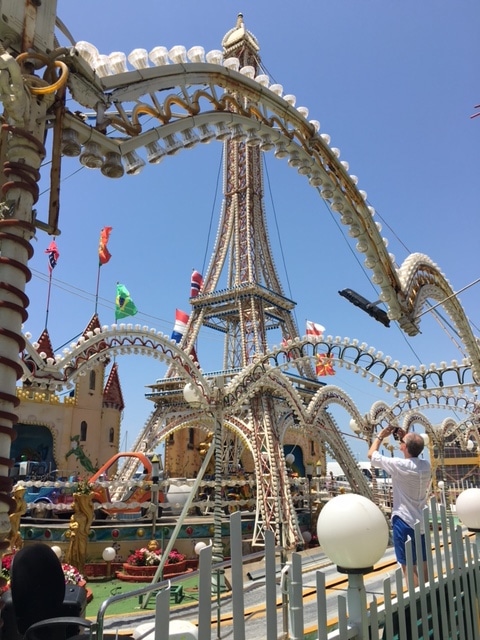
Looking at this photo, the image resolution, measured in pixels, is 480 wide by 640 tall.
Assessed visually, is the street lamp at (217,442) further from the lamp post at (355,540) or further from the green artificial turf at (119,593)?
the lamp post at (355,540)

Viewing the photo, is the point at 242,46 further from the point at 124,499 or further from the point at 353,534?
the point at 353,534

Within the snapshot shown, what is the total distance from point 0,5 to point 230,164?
→ 2986 cm

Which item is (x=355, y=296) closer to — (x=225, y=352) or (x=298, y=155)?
(x=298, y=155)

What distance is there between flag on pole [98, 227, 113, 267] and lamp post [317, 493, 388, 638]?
22.3 metres

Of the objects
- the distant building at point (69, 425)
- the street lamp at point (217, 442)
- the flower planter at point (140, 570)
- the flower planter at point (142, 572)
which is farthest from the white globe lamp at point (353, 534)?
the distant building at point (69, 425)

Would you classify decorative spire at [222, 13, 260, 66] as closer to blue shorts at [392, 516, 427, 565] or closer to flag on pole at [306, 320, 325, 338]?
flag on pole at [306, 320, 325, 338]

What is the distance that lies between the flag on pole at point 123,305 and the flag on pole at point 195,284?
10112 mm

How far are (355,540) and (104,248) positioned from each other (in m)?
22.8

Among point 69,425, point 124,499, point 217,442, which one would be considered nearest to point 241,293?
point 69,425

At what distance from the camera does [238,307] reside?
2858cm

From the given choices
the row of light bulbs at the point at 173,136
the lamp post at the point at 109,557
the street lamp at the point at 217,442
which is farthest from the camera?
the lamp post at the point at 109,557

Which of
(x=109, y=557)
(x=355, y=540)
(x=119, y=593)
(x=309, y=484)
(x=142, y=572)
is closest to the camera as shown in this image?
(x=355, y=540)

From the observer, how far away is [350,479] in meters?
22.4

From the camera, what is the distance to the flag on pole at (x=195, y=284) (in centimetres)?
3122
